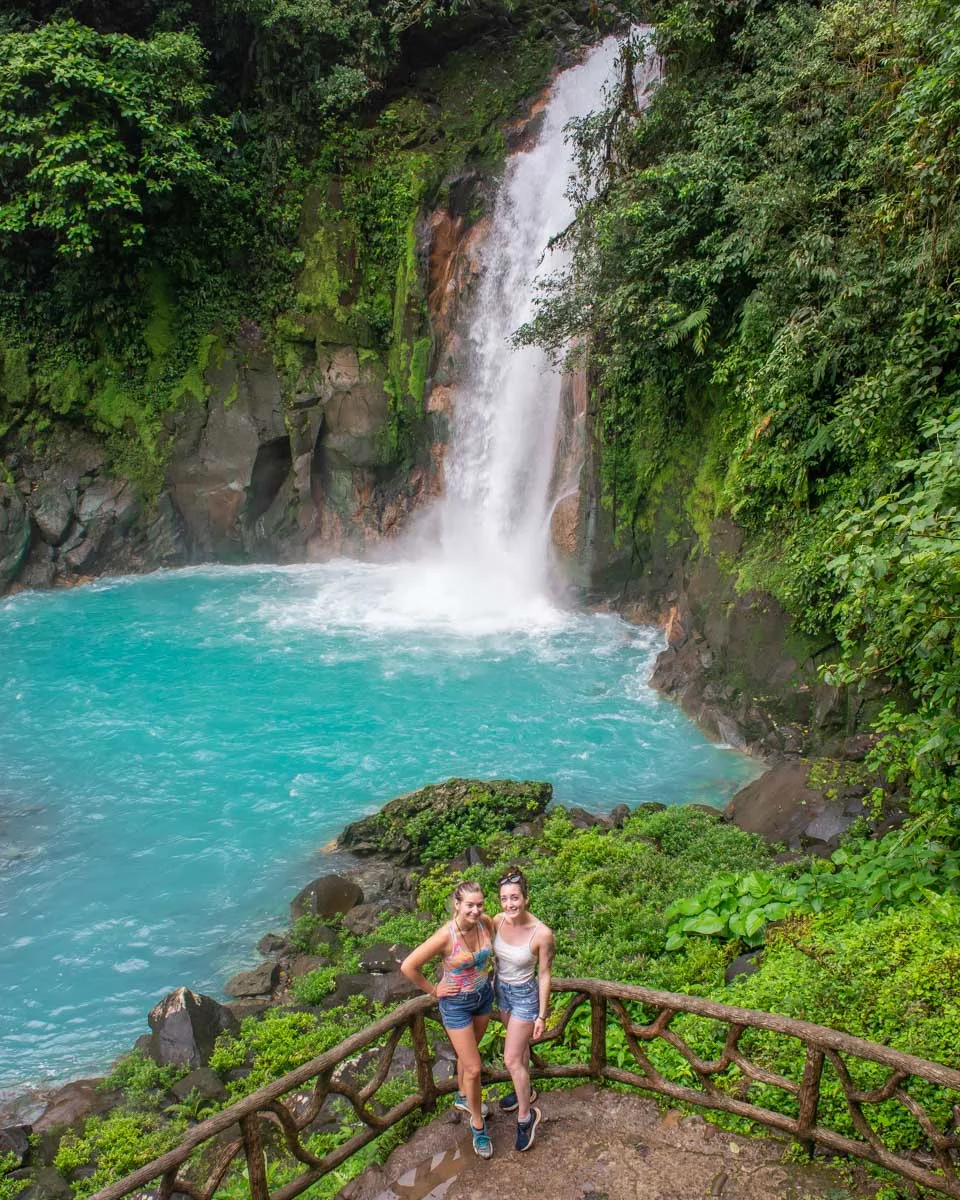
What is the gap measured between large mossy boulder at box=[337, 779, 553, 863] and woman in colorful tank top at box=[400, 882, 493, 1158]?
5.05m

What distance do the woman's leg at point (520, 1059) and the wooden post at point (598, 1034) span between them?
402mm

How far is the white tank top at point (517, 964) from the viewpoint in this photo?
4.38 metres

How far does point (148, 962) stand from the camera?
8.35 m

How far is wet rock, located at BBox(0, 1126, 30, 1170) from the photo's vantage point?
6.02m

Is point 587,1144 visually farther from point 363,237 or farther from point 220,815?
point 363,237

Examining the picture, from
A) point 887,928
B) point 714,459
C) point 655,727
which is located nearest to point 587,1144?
point 887,928

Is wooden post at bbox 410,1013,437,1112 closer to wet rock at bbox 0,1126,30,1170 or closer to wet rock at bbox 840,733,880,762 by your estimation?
wet rock at bbox 0,1126,30,1170

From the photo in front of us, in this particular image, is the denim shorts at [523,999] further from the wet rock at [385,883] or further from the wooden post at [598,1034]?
the wet rock at [385,883]

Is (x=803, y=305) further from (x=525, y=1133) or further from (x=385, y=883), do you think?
(x=525, y=1133)

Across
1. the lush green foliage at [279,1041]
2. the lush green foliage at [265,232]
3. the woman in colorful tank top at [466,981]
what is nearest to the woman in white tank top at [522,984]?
the woman in colorful tank top at [466,981]

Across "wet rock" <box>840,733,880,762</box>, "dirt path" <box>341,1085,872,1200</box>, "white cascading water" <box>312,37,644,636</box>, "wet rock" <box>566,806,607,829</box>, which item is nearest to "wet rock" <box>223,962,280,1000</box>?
"wet rock" <box>566,806,607,829</box>

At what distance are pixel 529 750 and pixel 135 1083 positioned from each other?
648 cm

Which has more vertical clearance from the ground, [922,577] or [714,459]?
[714,459]

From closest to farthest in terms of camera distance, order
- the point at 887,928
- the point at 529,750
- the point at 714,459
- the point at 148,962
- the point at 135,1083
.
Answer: the point at 887,928, the point at 135,1083, the point at 148,962, the point at 529,750, the point at 714,459
